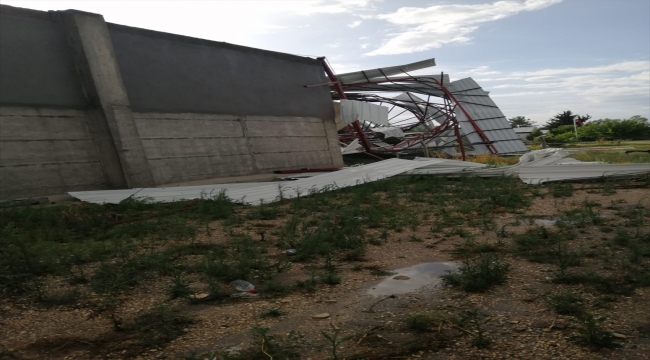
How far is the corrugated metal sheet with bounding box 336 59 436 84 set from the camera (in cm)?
1603

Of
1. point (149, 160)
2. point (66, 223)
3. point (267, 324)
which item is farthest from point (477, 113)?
point (267, 324)

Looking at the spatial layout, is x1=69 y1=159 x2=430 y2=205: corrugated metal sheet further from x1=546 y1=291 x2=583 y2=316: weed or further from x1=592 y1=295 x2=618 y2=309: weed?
x1=592 y1=295 x2=618 y2=309: weed

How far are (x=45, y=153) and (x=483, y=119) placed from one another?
15620mm

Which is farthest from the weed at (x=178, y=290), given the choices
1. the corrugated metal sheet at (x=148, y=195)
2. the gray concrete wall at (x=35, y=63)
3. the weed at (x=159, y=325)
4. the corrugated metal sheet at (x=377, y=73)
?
the corrugated metal sheet at (x=377, y=73)

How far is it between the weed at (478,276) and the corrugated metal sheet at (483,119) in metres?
15.6

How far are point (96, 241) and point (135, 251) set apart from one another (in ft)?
2.77

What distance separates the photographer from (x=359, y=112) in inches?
546

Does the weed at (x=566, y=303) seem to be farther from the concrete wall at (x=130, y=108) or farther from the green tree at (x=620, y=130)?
the green tree at (x=620, y=130)

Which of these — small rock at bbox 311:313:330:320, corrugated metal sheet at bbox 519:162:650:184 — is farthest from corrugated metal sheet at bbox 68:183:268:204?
corrugated metal sheet at bbox 519:162:650:184

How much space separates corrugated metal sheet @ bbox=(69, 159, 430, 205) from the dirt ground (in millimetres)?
3877

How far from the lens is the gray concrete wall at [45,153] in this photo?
7.94 m

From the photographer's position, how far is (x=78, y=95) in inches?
357

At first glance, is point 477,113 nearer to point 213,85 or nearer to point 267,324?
point 213,85

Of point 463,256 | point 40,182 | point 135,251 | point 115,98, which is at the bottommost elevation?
point 463,256
